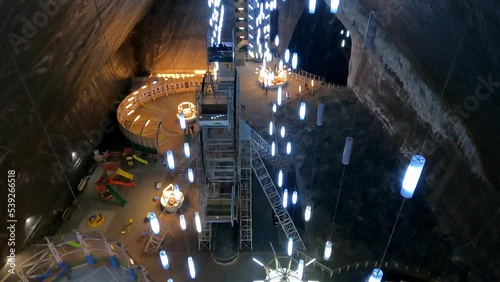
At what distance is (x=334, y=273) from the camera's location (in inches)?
498

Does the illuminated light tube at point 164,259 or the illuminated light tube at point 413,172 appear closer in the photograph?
the illuminated light tube at point 413,172

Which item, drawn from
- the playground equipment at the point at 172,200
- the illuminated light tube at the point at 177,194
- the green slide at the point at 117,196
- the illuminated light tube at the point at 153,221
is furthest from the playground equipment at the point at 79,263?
the illuminated light tube at the point at 177,194

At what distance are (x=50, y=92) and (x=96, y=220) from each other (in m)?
5.52

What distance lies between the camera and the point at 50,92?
39.7 feet

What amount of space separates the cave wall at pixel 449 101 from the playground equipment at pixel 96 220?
1197cm

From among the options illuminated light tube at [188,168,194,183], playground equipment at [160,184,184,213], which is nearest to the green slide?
playground equipment at [160,184,184,213]

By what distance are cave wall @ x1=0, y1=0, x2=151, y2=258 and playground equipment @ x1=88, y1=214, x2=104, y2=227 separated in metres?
1.50

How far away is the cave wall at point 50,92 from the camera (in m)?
8.94

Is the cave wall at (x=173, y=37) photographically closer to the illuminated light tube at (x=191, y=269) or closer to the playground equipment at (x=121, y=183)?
the playground equipment at (x=121, y=183)

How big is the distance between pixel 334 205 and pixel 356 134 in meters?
4.19

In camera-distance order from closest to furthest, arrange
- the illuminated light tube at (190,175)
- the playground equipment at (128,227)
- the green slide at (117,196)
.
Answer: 1. the playground equipment at (128,227)
2. the illuminated light tube at (190,175)
3. the green slide at (117,196)

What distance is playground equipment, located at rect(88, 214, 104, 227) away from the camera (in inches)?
579

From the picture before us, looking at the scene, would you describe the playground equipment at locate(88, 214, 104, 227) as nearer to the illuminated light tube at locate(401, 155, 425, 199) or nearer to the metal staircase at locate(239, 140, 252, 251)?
the metal staircase at locate(239, 140, 252, 251)

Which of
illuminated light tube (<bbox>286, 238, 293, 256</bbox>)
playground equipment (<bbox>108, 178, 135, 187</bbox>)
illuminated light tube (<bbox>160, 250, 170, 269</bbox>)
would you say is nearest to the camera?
illuminated light tube (<bbox>160, 250, 170, 269</bbox>)
